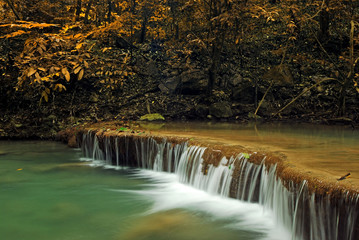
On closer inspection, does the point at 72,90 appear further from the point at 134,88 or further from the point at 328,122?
the point at 328,122

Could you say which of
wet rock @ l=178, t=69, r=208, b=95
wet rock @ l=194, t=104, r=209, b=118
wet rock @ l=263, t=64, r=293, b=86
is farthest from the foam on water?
wet rock @ l=263, t=64, r=293, b=86

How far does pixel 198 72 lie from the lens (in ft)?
49.4

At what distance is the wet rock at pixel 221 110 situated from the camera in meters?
12.9

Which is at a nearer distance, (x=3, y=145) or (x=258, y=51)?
(x=3, y=145)

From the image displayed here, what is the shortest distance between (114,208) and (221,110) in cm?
775

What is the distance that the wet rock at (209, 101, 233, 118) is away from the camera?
42.2 ft

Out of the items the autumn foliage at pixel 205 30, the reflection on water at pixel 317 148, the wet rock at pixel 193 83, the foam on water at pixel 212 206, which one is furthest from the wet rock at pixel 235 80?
the foam on water at pixel 212 206

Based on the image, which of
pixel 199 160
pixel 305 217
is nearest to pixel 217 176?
pixel 199 160

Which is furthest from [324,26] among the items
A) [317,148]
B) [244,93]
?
[317,148]

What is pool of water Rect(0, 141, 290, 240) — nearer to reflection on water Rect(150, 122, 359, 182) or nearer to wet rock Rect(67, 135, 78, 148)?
reflection on water Rect(150, 122, 359, 182)

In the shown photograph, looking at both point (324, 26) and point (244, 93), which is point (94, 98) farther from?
point (324, 26)

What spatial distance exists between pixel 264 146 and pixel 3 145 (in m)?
9.52

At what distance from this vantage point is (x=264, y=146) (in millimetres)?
6492

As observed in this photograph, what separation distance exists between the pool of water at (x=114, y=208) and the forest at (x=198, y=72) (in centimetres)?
465
